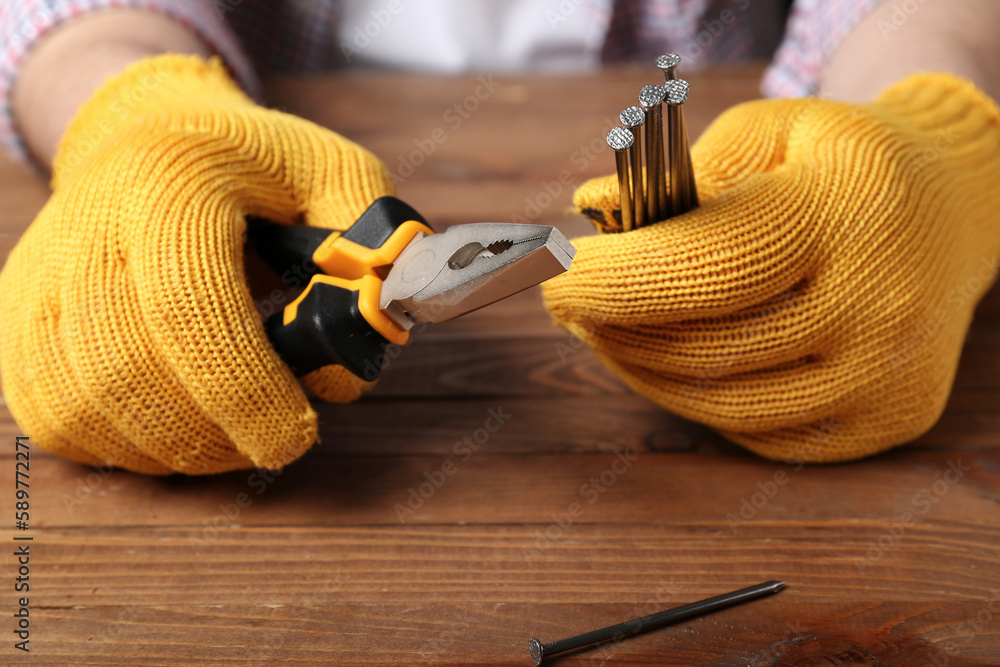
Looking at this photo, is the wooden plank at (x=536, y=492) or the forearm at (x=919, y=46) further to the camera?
the forearm at (x=919, y=46)

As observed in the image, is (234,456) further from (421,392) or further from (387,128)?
(387,128)

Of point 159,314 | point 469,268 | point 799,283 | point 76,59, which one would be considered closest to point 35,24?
point 76,59

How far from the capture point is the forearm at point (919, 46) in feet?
1.94

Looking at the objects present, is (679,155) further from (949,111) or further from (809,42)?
(809,42)

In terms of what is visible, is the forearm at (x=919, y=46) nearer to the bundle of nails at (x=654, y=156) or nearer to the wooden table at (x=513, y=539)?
the wooden table at (x=513, y=539)

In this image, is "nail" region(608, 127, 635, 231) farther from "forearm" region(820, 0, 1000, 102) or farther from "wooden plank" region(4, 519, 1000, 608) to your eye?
"forearm" region(820, 0, 1000, 102)

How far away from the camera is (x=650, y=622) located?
39cm

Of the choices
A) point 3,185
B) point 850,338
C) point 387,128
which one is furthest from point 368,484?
point 3,185

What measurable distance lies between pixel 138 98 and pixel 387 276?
29cm

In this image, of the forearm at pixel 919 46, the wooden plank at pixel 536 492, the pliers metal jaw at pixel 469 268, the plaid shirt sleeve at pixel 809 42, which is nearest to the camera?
the pliers metal jaw at pixel 469 268

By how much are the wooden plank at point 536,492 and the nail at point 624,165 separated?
0.16 meters

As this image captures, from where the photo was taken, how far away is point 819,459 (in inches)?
18.8

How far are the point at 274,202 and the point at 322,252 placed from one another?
8cm

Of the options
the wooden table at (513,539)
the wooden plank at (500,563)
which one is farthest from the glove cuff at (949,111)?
the wooden plank at (500,563)
